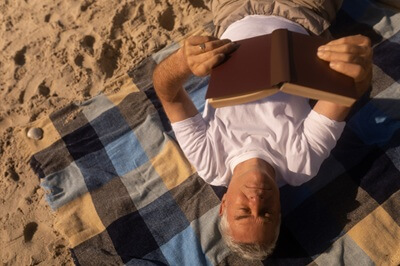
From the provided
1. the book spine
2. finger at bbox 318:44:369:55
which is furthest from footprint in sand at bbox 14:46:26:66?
finger at bbox 318:44:369:55

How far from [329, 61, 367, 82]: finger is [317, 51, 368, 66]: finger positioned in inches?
0.8

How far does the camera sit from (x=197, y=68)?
2.07m

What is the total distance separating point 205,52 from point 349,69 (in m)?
0.67

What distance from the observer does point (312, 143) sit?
2391 millimetres

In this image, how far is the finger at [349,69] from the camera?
1888mm

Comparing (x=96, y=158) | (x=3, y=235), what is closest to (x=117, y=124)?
(x=96, y=158)

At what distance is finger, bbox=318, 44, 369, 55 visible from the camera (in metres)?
1.91

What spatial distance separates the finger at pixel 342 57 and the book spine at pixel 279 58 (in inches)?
6.6

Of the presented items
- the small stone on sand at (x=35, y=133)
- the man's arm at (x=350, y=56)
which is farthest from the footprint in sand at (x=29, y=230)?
the man's arm at (x=350, y=56)

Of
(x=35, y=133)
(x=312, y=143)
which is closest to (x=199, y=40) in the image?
(x=312, y=143)

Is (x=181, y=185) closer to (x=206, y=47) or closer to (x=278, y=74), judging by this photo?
(x=206, y=47)

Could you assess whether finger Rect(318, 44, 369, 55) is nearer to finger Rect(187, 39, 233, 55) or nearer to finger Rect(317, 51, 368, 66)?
finger Rect(317, 51, 368, 66)

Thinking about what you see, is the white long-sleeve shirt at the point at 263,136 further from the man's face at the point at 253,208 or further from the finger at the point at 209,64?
the finger at the point at 209,64

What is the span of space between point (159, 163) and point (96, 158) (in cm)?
49
